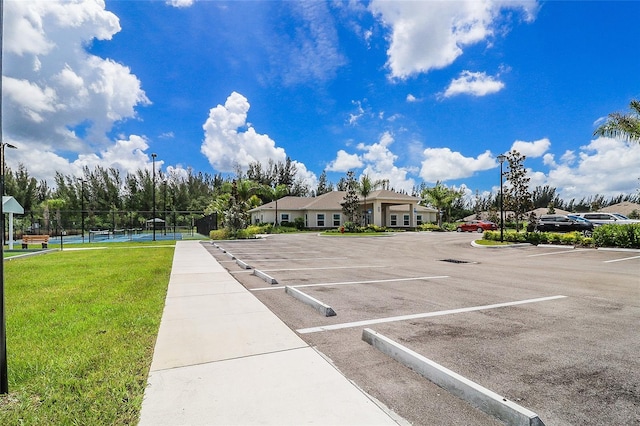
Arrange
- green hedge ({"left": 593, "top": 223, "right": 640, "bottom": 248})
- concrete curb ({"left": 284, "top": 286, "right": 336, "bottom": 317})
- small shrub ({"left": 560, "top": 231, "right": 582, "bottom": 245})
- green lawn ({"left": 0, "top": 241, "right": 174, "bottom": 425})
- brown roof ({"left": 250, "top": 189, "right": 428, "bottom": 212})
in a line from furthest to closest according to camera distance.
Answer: brown roof ({"left": 250, "top": 189, "right": 428, "bottom": 212}) < small shrub ({"left": 560, "top": 231, "right": 582, "bottom": 245}) < green hedge ({"left": 593, "top": 223, "right": 640, "bottom": 248}) < concrete curb ({"left": 284, "top": 286, "right": 336, "bottom": 317}) < green lawn ({"left": 0, "top": 241, "right": 174, "bottom": 425})

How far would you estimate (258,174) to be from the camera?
6481 cm

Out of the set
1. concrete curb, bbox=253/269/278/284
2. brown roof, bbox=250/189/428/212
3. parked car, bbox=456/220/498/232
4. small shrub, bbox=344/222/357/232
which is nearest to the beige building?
brown roof, bbox=250/189/428/212

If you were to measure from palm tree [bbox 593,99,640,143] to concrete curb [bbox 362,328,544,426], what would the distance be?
67.4ft

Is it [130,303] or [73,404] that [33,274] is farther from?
[73,404]

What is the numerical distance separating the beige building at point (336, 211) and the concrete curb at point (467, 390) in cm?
3506

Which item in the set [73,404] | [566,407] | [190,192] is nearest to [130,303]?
[73,404]

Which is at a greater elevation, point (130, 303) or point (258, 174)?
point (258, 174)

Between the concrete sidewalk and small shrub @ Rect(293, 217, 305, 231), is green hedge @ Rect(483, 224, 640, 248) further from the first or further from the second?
small shrub @ Rect(293, 217, 305, 231)

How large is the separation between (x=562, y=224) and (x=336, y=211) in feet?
77.7

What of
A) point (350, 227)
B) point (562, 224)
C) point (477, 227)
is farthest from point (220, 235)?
point (477, 227)

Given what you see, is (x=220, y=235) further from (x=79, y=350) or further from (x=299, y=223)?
(x=79, y=350)

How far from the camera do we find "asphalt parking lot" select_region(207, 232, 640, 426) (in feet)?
8.87

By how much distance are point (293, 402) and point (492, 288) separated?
631 cm

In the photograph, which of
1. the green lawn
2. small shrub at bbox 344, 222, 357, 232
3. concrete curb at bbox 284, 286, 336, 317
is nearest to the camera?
the green lawn
